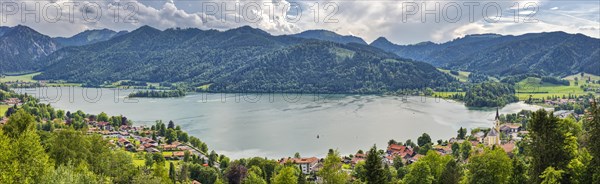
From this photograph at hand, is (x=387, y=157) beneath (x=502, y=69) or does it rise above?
beneath

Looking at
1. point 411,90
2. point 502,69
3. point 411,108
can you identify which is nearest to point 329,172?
point 411,108

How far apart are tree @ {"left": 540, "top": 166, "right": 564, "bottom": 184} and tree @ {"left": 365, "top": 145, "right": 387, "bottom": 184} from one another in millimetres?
4545

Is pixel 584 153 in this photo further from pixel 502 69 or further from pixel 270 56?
pixel 502 69

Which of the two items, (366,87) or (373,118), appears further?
(366,87)

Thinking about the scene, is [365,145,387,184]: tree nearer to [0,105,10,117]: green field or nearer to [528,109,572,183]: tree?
[528,109,572,183]: tree

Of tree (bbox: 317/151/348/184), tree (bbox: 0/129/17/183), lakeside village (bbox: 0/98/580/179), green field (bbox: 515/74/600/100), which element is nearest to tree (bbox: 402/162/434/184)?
tree (bbox: 317/151/348/184)

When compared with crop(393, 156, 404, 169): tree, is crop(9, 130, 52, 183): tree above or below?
above

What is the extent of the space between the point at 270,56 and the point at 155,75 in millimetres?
50585

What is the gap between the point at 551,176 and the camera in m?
11.8

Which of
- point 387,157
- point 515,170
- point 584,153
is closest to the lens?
point 584,153

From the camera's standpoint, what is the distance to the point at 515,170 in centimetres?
1437

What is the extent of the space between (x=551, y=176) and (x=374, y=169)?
16.1 feet

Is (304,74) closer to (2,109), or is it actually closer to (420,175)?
(2,109)

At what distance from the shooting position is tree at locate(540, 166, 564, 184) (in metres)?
11.5
